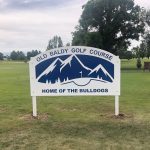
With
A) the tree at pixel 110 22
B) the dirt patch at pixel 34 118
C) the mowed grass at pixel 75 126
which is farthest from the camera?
the tree at pixel 110 22

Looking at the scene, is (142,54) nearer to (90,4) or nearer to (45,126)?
(90,4)

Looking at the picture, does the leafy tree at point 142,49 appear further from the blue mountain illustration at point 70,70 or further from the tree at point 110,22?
the blue mountain illustration at point 70,70

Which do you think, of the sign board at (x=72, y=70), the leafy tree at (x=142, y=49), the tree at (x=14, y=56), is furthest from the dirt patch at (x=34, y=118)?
the tree at (x=14, y=56)

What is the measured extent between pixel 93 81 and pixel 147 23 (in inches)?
1933

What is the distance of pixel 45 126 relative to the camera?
337 inches

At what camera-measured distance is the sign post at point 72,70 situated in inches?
380

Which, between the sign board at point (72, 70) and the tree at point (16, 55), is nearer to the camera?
the sign board at point (72, 70)

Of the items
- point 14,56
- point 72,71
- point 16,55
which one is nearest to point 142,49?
point 72,71

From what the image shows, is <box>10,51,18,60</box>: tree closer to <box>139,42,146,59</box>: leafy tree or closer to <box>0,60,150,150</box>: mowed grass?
<box>139,42,146,59</box>: leafy tree

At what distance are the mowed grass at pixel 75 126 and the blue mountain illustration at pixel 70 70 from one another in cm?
93

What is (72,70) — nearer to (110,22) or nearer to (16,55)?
(110,22)

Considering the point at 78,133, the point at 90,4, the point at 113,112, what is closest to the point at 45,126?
the point at 78,133

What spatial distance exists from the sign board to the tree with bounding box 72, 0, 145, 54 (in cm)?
4410

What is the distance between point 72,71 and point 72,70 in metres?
0.03
